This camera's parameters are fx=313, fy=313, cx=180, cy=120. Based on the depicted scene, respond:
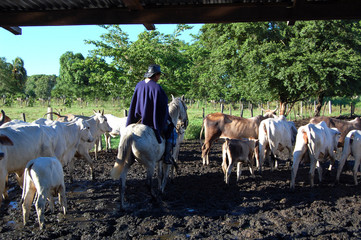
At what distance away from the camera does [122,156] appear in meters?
5.94

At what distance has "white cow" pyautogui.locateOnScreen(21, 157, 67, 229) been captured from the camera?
16.8 feet

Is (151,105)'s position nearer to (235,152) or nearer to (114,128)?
(235,152)

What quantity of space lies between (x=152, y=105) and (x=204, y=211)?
2.34 meters

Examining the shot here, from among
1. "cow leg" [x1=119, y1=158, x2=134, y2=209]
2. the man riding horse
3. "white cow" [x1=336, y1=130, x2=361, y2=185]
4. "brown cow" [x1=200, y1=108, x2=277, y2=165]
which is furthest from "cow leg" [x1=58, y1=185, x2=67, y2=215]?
"white cow" [x1=336, y1=130, x2=361, y2=185]

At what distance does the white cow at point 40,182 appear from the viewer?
5105 mm

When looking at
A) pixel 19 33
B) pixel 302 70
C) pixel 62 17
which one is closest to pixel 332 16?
pixel 62 17

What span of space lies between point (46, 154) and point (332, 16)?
596 cm

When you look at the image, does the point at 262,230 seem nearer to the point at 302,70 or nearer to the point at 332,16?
the point at 332,16

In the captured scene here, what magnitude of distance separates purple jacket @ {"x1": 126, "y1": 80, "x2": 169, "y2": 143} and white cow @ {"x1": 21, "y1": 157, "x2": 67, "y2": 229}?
192cm

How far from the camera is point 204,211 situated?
5.99 meters

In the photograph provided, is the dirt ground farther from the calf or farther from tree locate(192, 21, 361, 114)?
tree locate(192, 21, 361, 114)

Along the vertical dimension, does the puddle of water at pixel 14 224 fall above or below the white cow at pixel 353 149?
below

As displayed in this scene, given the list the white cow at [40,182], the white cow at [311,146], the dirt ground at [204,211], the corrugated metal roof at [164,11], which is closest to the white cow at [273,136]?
the dirt ground at [204,211]

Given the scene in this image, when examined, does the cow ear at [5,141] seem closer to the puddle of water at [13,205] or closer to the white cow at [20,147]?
the white cow at [20,147]
